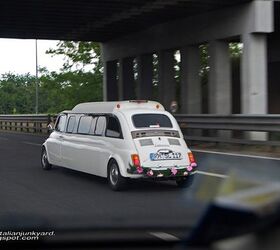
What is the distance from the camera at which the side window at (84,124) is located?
11.6m

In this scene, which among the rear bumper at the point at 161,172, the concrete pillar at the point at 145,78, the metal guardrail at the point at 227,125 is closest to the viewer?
the rear bumper at the point at 161,172

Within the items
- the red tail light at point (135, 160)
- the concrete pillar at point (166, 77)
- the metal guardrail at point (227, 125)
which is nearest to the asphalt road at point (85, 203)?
the red tail light at point (135, 160)

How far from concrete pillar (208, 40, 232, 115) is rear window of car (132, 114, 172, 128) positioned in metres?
10.5

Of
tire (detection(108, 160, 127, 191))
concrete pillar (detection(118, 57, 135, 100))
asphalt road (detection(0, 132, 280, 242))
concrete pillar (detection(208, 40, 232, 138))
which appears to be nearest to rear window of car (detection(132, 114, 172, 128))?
tire (detection(108, 160, 127, 191))

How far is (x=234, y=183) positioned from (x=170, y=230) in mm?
3904

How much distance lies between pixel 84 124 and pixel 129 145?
2.11 metres

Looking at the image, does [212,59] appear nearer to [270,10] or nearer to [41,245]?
[270,10]

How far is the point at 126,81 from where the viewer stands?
3098cm

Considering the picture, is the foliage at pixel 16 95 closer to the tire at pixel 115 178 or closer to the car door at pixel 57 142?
the car door at pixel 57 142

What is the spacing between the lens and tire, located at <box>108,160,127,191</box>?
9.88 m

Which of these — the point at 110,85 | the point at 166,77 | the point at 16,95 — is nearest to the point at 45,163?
the point at 166,77

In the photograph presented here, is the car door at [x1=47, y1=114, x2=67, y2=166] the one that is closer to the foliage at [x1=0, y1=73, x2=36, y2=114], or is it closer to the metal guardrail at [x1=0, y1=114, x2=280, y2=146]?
the metal guardrail at [x1=0, y1=114, x2=280, y2=146]

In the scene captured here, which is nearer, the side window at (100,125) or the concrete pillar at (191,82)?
the side window at (100,125)

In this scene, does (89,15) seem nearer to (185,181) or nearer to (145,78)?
(145,78)
